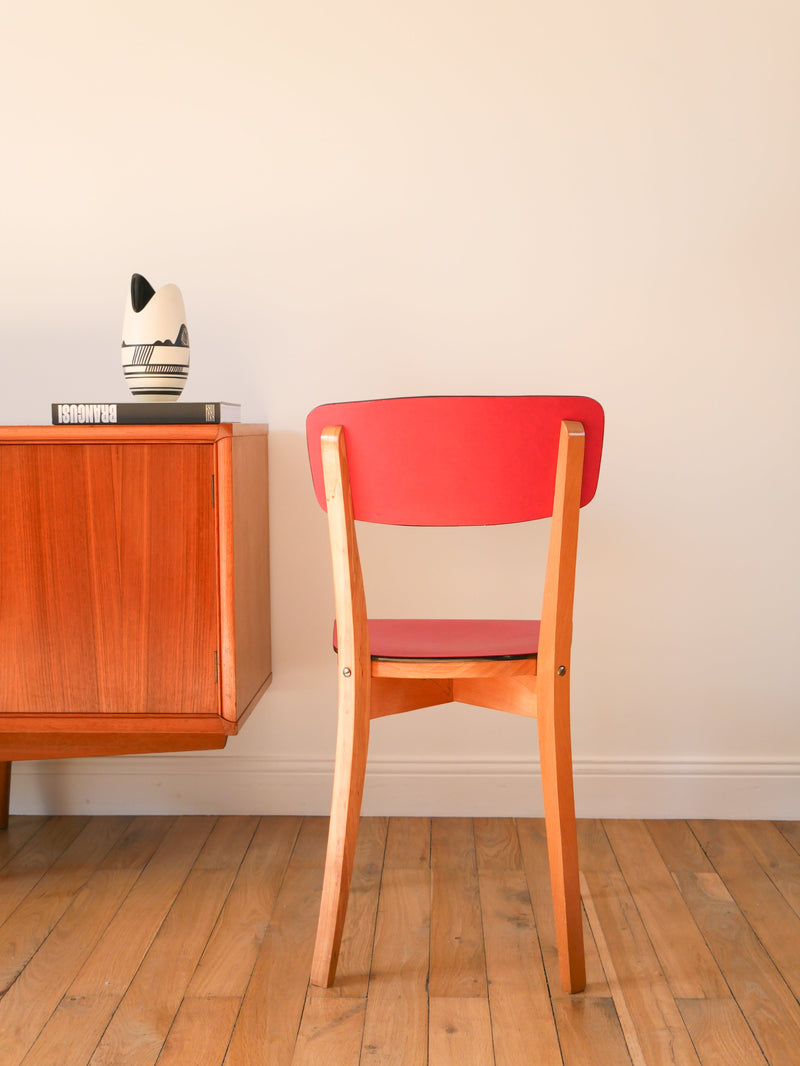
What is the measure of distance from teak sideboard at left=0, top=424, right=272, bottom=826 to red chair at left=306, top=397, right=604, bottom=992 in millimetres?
357

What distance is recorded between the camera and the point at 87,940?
160 centimetres

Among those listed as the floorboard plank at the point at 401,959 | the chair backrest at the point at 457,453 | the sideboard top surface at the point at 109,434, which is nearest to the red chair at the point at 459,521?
the chair backrest at the point at 457,453

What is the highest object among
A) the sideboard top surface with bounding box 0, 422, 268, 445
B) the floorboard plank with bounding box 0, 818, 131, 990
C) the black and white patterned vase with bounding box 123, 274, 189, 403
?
the black and white patterned vase with bounding box 123, 274, 189, 403

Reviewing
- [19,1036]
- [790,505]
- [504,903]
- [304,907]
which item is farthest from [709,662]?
[19,1036]

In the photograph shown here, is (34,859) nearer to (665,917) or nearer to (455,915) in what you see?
(455,915)

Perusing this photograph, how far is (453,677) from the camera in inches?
56.9

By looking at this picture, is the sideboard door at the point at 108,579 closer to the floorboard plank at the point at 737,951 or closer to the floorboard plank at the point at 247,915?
the floorboard plank at the point at 247,915

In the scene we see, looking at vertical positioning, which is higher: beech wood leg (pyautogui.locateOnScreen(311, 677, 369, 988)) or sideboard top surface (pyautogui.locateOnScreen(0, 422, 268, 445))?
sideboard top surface (pyautogui.locateOnScreen(0, 422, 268, 445))

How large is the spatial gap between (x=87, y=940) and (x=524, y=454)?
1.11 m

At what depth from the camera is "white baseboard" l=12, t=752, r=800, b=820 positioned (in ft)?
6.97

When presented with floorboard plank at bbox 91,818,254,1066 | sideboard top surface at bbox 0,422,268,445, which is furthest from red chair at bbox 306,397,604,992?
sideboard top surface at bbox 0,422,268,445

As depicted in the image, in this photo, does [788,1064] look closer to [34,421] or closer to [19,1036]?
[19,1036]

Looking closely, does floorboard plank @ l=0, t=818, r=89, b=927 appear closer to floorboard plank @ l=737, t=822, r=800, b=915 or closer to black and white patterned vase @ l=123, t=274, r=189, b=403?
black and white patterned vase @ l=123, t=274, r=189, b=403

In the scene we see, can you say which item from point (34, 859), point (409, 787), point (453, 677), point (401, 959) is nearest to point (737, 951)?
point (401, 959)
